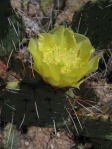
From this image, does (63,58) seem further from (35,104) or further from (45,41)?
(35,104)

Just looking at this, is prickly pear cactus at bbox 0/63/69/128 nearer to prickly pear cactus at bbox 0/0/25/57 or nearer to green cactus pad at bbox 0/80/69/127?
green cactus pad at bbox 0/80/69/127

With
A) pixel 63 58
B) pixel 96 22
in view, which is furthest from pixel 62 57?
pixel 96 22

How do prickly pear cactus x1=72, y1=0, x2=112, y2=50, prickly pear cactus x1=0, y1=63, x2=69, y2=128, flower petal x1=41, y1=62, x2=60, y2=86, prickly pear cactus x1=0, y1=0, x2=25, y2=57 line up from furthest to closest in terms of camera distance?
prickly pear cactus x1=72, y1=0, x2=112, y2=50
prickly pear cactus x1=0, y1=0, x2=25, y2=57
prickly pear cactus x1=0, y1=63, x2=69, y2=128
flower petal x1=41, y1=62, x2=60, y2=86

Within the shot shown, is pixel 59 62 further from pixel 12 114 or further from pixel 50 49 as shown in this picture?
pixel 12 114

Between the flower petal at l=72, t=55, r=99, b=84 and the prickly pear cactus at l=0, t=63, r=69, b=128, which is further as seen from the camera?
the prickly pear cactus at l=0, t=63, r=69, b=128

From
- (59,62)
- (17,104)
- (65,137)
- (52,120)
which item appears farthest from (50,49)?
(65,137)

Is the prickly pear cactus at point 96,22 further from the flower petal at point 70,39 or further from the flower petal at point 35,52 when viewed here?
the flower petal at point 35,52

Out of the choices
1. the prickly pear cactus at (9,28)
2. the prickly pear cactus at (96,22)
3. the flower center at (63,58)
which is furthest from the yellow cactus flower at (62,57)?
the prickly pear cactus at (96,22)

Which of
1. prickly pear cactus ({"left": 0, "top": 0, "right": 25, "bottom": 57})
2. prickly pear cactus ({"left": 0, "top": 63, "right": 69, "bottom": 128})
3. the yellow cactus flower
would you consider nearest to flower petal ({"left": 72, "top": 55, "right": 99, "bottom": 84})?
the yellow cactus flower
